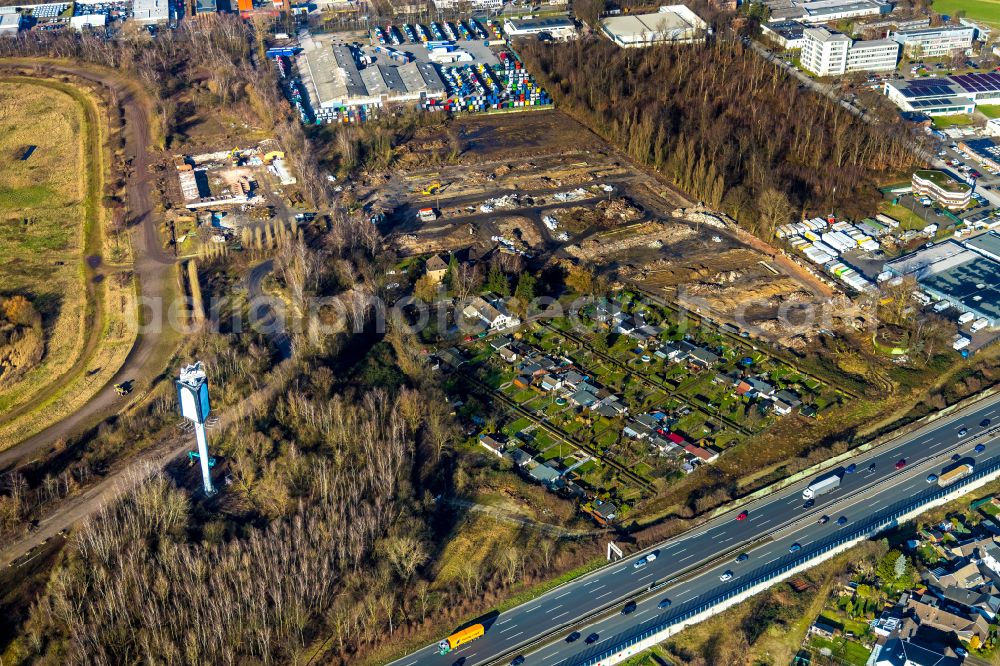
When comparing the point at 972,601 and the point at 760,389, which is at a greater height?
the point at 760,389

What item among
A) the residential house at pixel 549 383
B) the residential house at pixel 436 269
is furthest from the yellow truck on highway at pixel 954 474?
the residential house at pixel 436 269

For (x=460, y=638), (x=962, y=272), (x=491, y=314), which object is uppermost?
(x=491, y=314)

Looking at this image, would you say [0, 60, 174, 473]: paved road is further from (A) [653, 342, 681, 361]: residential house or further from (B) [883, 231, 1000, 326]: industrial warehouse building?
(B) [883, 231, 1000, 326]: industrial warehouse building

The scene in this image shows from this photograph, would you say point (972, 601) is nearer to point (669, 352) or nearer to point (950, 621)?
point (950, 621)

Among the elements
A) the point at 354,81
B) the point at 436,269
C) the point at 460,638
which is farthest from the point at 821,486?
the point at 354,81

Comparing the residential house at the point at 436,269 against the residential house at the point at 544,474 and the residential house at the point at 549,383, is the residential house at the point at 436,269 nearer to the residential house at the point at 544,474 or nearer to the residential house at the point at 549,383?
the residential house at the point at 549,383

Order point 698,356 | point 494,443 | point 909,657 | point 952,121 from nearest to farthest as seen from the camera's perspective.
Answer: point 909,657, point 494,443, point 698,356, point 952,121

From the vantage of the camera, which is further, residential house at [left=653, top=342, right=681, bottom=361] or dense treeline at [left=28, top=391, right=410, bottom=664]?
residential house at [left=653, top=342, right=681, bottom=361]

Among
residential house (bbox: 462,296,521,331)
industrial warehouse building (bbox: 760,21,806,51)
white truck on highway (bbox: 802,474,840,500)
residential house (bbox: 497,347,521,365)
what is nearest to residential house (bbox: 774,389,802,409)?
white truck on highway (bbox: 802,474,840,500)
